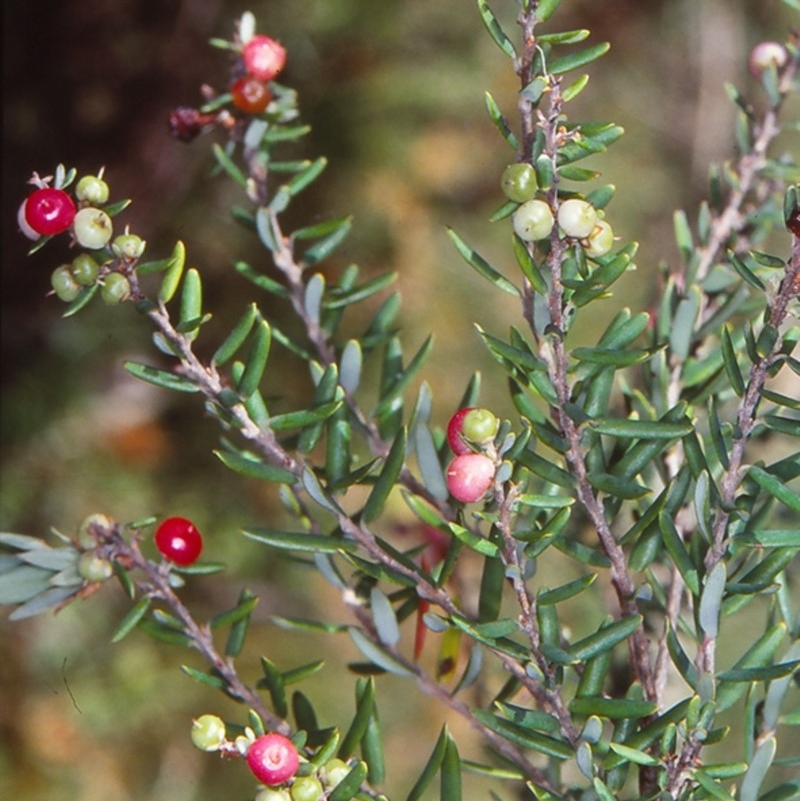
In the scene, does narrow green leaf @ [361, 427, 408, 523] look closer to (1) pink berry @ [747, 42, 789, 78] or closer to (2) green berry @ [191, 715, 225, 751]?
(2) green berry @ [191, 715, 225, 751]

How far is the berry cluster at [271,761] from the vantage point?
0.37 m

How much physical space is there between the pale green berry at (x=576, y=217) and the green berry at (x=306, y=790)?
0.78ft

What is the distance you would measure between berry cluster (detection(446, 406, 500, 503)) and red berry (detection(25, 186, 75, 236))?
0.19 m

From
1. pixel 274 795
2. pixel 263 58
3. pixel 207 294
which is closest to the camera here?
pixel 274 795

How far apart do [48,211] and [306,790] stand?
0.26 metres

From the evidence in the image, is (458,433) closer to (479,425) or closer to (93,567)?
(479,425)

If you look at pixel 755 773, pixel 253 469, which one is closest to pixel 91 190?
pixel 253 469

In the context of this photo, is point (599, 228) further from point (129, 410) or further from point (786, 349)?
point (129, 410)

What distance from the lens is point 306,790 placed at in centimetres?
37

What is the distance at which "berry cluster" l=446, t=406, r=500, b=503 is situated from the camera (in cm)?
38

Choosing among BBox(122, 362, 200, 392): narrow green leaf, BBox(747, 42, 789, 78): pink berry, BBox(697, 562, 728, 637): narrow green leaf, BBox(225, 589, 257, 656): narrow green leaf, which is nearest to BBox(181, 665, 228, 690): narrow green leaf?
BBox(225, 589, 257, 656): narrow green leaf

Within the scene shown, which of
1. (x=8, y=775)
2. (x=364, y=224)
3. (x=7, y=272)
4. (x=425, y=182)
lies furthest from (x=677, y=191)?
(x=8, y=775)

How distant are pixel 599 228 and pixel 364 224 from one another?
95 centimetres

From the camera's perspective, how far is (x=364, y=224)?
1330 mm
